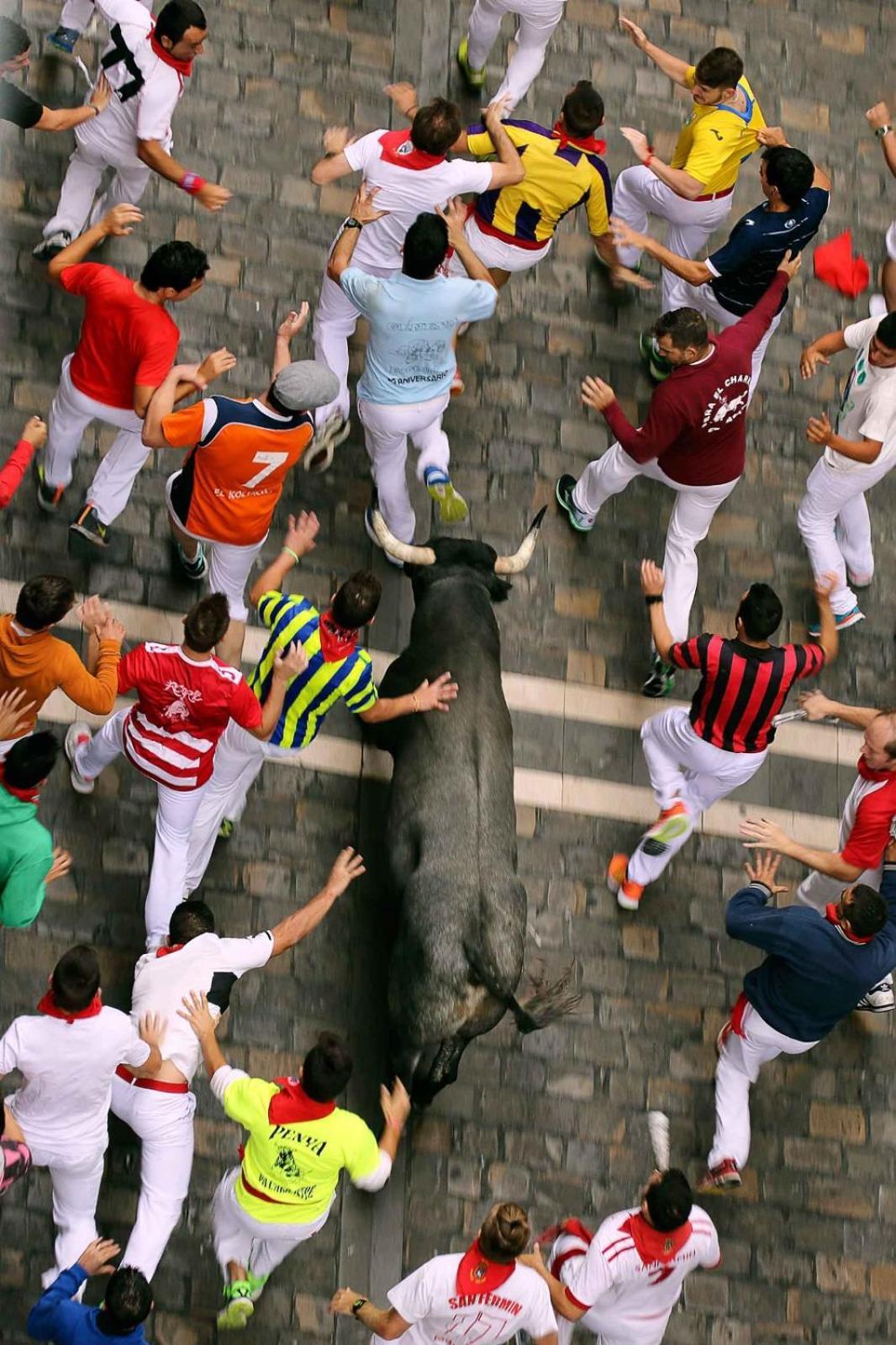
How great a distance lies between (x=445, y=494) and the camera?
35.6 feet

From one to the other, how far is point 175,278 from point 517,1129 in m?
5.25

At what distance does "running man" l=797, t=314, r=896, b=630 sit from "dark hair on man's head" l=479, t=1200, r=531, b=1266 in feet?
17.5

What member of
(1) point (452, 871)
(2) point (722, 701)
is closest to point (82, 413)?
(1) point (452, 871)

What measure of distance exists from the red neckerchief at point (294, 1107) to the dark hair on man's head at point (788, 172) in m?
6.29

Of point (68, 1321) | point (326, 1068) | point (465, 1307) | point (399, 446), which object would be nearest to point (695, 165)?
point (399, 446)

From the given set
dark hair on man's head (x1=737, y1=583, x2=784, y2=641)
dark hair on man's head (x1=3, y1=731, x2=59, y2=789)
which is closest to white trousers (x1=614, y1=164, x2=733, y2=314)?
dark hair on man's head (x1=737, y1=583, x2=784, y2=641)

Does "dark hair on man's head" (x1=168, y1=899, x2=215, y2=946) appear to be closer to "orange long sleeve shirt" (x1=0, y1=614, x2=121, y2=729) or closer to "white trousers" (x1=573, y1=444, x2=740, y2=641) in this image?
"orange long sleeve shirt" (x1=0, y1=614, x2=121, y2=729)

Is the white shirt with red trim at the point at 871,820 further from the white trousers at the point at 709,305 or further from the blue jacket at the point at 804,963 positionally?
the white trousers at the point at 709,305

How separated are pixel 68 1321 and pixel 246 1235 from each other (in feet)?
4.35

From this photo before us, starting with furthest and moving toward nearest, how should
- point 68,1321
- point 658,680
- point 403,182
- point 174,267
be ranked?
point 658,680
point 403,182
point 174,267
point 68,1321

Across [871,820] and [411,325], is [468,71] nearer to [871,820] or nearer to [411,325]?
[411,325]

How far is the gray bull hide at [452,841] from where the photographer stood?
9555mm

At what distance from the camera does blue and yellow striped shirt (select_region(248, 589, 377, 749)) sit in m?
9.20

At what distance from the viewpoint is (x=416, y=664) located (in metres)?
10.5
